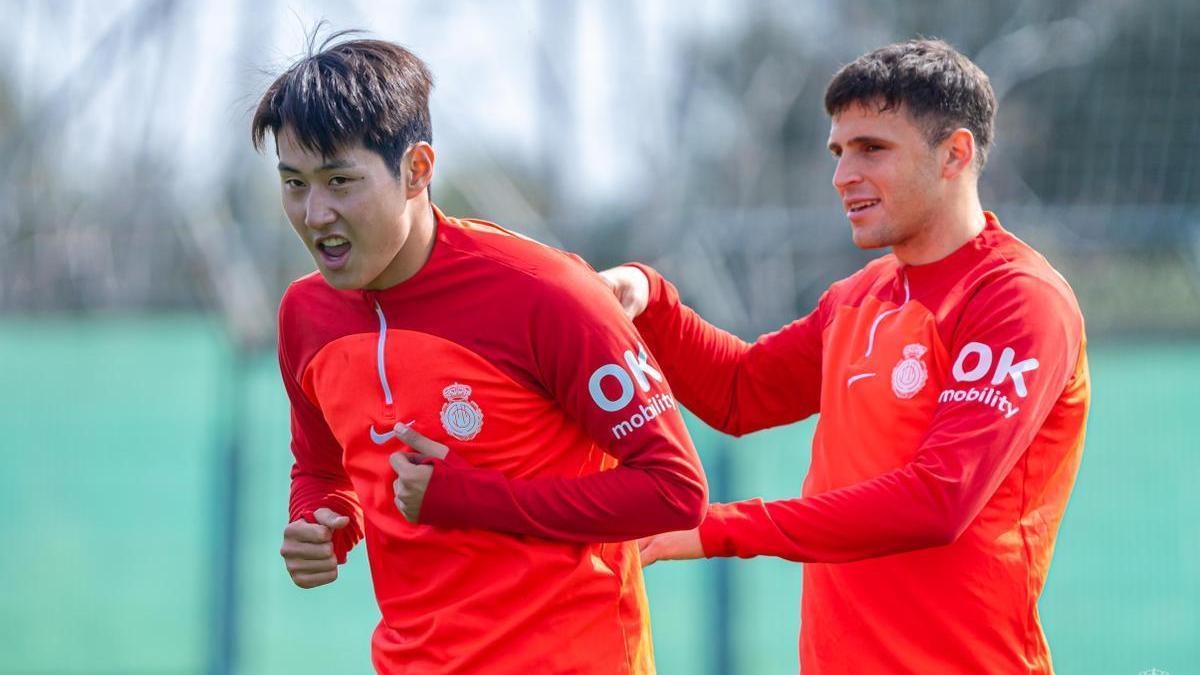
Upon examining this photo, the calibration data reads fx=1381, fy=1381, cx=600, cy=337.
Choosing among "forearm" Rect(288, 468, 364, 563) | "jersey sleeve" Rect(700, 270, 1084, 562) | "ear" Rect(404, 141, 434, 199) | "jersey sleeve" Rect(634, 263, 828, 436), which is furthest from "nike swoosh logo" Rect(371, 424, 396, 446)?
"jersey sleeve" Rect(634, 263, 828, 436)

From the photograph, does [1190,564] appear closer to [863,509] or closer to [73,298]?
[863,509]

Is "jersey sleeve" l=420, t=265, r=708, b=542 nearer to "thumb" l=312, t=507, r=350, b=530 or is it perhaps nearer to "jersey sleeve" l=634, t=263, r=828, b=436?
"thumb" l=312, t=507, r=350, b=530

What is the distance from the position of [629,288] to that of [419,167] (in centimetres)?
72

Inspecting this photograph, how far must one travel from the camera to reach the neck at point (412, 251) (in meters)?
2.76

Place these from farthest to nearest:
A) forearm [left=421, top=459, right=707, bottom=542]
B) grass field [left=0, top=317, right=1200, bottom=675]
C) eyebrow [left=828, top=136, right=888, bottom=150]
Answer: grass field [left=0, top=317, right=1200, bottom=675]
eyebrow [left=828, top=136, right=888, bottom=150]
forearm [left=421, top=459, right=707, bottom=542]

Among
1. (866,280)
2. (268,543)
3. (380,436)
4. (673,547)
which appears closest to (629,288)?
(866,280)

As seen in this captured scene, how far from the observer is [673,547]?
2.92m

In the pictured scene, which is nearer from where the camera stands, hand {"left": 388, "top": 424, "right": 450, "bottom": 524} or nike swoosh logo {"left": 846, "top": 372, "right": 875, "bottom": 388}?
hand {"left": 388, "top": 424, "right": 450, "bottom": 524}

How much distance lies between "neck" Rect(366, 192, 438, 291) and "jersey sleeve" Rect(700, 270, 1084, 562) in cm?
82

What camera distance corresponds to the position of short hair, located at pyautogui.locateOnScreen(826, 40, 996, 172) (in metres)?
3.14

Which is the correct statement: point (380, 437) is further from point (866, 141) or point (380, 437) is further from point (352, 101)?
point (866, 141)

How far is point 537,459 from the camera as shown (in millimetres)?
2736

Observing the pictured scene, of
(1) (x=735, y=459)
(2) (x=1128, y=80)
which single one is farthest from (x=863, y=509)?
(2) (x=1128, y=80)

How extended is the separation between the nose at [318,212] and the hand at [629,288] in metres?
0.78
